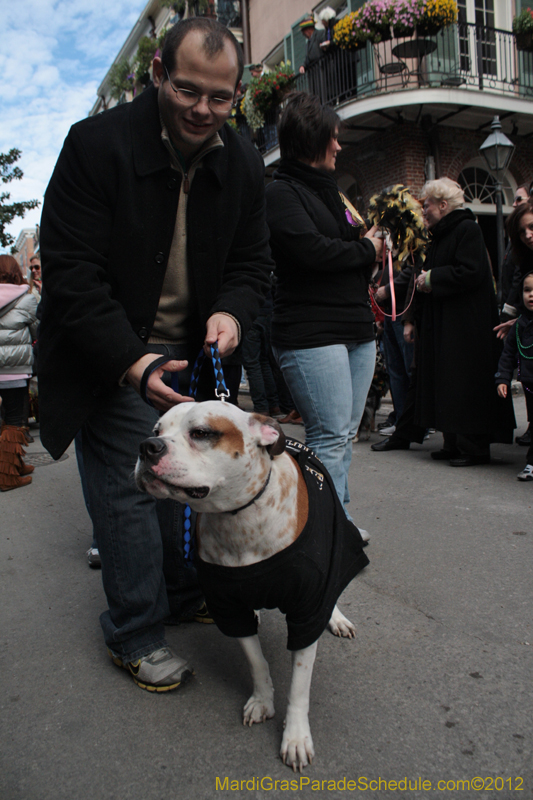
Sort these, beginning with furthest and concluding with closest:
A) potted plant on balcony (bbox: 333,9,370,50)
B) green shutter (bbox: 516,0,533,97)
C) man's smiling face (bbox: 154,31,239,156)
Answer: green shutter (bbox: 516,0,533,97) → potted plant on balcony (bbox: 333,9,370,50) → man's smiling face (bbox: 154,31,239,156)


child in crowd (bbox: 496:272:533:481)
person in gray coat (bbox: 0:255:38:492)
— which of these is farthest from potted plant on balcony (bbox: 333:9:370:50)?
child in crowd (bbox: 496:272:533:481)

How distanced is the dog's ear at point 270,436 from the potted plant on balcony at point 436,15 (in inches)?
448

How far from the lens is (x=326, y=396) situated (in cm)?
282

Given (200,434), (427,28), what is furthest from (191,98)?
(427,28)

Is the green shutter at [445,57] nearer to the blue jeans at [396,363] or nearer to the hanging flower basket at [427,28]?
the hanging flower basket at [427,28]

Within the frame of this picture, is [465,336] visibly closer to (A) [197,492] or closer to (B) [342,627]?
(B) [342,627]

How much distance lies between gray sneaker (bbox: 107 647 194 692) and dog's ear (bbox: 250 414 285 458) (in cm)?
91

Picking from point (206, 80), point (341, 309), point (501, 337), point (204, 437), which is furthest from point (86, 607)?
point (501, 337)

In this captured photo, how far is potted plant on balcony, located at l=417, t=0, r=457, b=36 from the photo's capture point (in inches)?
412

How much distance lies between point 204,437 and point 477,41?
13.5m

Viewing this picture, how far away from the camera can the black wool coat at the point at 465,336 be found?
16.1 feet

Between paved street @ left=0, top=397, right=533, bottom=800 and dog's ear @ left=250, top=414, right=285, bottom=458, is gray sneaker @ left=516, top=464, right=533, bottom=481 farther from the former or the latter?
dog's ear @ left=250, top=414, right=285, bottom=458

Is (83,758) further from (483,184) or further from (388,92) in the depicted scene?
(483,184)

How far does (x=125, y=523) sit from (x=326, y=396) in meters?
1.10
